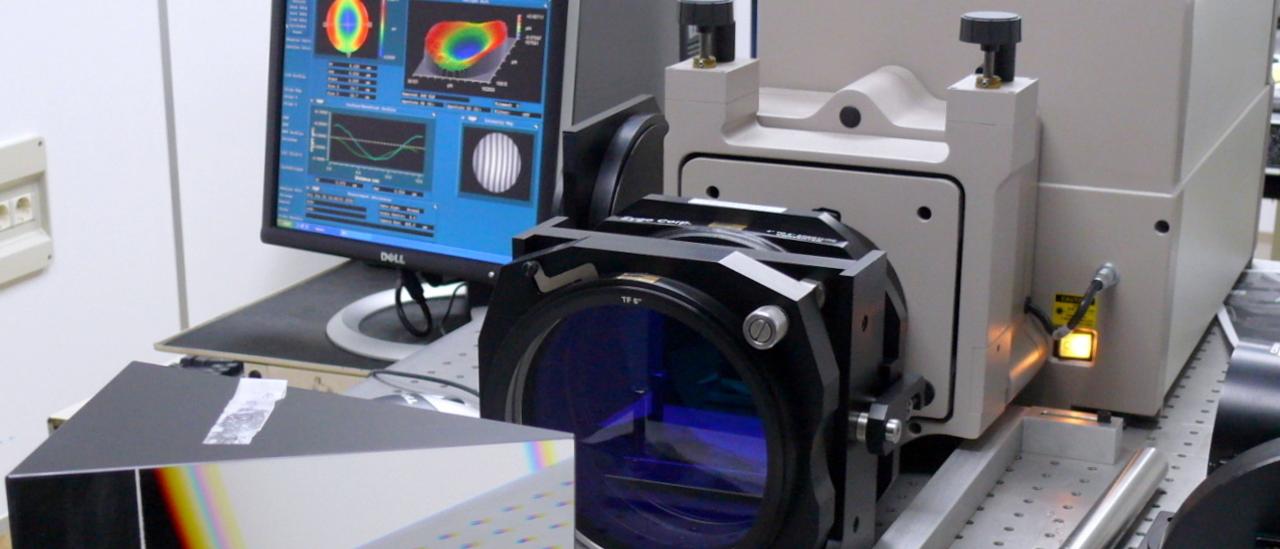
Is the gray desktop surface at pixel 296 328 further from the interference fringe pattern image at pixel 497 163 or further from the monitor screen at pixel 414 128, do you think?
the interference fringe pattern image at pixel 497 163

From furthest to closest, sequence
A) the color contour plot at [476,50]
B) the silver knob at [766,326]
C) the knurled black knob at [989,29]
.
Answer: the color contour plot at [476,50] < the knurled black knob at [989,29] < the silver knob at [766,326]

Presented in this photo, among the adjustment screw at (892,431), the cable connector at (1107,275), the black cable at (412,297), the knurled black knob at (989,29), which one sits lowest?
the black cable at (412,297)

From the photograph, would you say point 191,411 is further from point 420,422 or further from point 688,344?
point 688,344

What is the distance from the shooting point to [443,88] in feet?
5.74

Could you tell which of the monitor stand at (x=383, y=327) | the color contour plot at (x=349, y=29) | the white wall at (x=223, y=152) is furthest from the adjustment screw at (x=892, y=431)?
the white wall at (x=223, y=152)

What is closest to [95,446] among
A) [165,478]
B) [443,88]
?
[165,478]

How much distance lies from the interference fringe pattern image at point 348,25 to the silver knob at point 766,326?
3.48ft

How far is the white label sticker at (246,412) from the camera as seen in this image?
0.67 meters

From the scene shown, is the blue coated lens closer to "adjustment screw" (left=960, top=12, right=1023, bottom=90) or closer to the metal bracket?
the metal bracket

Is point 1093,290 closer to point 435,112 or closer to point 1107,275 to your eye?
point 1107,275

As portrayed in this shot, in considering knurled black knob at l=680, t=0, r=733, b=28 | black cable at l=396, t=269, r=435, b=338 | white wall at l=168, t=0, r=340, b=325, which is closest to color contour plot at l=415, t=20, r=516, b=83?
black cable at l=396, t=269, r=435, b=338

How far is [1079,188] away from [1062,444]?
0.22m

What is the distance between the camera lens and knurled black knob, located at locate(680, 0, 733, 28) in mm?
1147

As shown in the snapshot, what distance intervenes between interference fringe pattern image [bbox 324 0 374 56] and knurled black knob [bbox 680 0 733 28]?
0.75 metres
